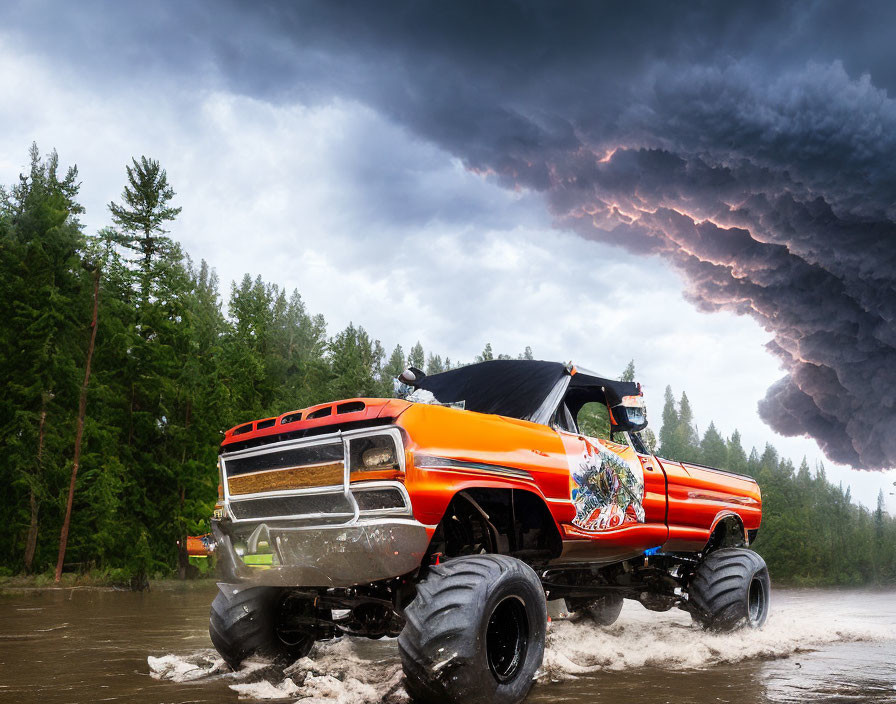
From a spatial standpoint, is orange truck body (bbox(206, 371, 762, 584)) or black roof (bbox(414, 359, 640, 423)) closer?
orange truck body (bbox(206, 371, 762, 584))

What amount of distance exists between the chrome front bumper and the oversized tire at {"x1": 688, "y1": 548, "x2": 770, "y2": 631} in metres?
4.07

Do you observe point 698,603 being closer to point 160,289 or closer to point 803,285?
point 160,289

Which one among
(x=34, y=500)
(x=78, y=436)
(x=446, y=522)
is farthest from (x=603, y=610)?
(x=34, y=500)

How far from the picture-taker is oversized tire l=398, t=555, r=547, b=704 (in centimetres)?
409

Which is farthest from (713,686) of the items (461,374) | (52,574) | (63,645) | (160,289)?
(160,289)

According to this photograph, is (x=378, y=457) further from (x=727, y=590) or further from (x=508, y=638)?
(x=727, y=590)

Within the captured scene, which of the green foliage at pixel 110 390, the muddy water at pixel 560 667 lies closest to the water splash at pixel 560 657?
the muddy water at pixel 560 667

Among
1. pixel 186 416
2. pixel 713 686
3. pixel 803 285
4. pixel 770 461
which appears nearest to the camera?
pixel 713 686

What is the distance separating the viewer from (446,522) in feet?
16.8

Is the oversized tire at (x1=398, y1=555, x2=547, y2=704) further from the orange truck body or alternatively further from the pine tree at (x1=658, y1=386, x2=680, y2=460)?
the pine tree at (x1=658, y1=386, x2=680, y2=460)

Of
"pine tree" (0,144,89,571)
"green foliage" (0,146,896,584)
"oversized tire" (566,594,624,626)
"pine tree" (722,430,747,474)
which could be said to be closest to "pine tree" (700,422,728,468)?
"pine tree" (722,430,747,474)

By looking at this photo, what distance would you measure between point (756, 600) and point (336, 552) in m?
5.35

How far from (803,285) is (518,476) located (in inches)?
1848

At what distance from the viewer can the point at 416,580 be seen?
4777 millimetres
